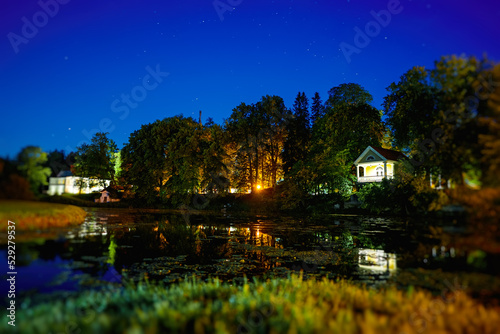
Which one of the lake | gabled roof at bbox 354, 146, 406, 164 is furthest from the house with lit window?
the lake

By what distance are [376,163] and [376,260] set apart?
3637cm

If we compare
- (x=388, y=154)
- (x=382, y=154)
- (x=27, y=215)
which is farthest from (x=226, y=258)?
(x=388, y=154)

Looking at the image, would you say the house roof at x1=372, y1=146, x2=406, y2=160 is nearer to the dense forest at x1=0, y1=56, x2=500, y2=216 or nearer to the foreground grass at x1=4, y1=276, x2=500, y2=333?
the dense forest at x1=0, y1=56, x2=500, y2=216

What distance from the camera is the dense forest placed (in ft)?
26.7

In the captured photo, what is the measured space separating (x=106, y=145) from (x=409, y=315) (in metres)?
72.9

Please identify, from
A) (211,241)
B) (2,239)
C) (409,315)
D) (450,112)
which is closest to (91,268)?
(2,239)

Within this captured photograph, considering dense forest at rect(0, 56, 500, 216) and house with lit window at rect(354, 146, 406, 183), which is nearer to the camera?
dense forest at rect(0, 56, 500, 216)

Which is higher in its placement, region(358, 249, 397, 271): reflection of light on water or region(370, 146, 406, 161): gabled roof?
region(370, 146, 406, 161): gabled roof

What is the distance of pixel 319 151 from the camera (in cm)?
5084

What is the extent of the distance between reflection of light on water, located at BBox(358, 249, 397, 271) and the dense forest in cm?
292

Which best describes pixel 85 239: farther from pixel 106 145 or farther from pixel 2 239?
pixel 106 145

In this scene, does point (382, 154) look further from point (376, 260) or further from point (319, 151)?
point (376, 260)

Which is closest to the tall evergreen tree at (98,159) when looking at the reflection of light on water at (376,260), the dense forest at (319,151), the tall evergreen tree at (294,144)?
the dense forest at (319,151)

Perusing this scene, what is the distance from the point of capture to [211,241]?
2016 cm
